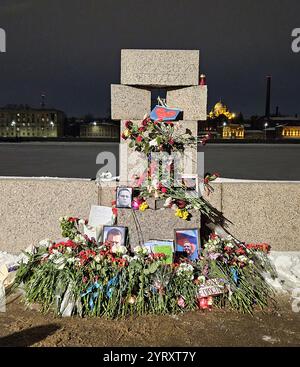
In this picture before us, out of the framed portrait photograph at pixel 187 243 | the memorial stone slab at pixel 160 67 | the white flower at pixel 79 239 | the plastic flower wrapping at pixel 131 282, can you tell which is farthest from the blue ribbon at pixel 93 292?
the memorial stone slab at pixel 160 67

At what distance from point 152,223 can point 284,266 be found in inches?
72.6

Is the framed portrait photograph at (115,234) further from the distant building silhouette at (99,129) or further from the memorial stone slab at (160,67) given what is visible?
the distant building silhouette at (99,129)

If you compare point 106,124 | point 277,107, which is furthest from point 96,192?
point 277,107

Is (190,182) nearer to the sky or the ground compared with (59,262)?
nearer to the sky

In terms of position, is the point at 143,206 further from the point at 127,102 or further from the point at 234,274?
the point at 127,102

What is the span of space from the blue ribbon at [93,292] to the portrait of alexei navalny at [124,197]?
116cm

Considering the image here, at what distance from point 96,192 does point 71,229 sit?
66 cm

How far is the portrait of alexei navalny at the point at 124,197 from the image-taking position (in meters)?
5.18

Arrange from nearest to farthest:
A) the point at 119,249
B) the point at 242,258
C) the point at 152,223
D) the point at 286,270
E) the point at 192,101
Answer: the point at 119,249 < the point at 242,258 < the point at 152,223 < the point at 286,270 < the point at 192,101

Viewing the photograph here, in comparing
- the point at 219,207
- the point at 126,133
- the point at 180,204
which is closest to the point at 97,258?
the point at 180,204

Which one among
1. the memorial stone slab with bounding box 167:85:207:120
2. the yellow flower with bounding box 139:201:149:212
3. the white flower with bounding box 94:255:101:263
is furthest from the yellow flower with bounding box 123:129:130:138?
the white flower with bounding box 94:255:101:263

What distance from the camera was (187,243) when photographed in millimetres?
5113

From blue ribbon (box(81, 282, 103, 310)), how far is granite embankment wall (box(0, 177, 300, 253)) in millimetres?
1806

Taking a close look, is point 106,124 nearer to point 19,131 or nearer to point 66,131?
point 66,131
